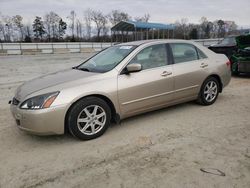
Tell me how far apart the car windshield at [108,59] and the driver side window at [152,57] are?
0.21 m

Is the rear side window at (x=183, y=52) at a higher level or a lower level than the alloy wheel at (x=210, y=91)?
higher

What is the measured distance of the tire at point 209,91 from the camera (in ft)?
17.2

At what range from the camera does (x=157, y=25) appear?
32969 mm

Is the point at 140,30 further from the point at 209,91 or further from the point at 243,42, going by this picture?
the point at 209,91

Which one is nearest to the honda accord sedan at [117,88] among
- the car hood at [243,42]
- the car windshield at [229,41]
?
the car hood at [243,42]

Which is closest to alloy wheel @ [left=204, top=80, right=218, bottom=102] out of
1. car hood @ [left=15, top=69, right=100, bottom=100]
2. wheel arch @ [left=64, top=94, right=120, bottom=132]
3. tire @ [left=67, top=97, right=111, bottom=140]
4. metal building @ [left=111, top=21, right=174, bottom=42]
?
wheel arch @ [left=64, top=94, right=120, bottom=132]

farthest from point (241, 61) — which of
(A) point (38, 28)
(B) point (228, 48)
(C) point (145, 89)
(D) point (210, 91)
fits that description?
(A) point (38, 28)

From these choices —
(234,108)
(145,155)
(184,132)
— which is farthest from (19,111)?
(234,108)

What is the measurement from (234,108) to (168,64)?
5.93 ft

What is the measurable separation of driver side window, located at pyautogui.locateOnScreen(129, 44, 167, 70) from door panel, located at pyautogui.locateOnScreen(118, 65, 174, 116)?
105 mm

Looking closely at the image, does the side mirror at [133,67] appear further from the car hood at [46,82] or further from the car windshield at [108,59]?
the car hood at [46,82]

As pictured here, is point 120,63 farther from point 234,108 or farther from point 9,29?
point 9,29

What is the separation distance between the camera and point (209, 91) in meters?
5.37

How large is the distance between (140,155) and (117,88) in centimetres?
119
